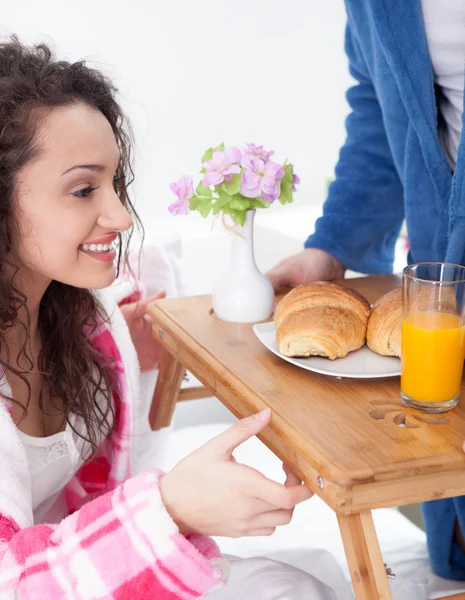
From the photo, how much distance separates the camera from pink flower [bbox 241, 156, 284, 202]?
1.15 m

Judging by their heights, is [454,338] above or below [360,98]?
below

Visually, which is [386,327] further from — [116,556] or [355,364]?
[116,556]

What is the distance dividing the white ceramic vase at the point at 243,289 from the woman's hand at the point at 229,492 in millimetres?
369

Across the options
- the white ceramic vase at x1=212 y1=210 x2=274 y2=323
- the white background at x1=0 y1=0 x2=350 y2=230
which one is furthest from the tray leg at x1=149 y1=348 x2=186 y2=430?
the white background at x1=0 y1=0 x2=350 y2=230

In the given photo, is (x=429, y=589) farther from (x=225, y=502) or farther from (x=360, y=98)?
(x=360, y=98)

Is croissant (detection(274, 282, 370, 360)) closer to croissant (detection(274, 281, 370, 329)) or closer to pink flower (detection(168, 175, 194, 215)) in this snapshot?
croissant (detection(274, 281, 370, 329))

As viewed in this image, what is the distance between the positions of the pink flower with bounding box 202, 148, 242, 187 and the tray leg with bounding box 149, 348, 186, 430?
1.11ft

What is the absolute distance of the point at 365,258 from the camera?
1.51 m

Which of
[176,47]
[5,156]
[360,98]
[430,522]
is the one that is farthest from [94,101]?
[176,47]

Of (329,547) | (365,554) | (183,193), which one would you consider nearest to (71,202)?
(183,193)

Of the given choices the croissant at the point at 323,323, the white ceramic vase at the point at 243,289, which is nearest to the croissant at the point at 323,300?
the croissant at the point at 323,323

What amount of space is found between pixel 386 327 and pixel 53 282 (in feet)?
1.90

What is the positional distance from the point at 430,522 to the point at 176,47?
1.69 m

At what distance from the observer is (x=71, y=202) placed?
104 centimetres
